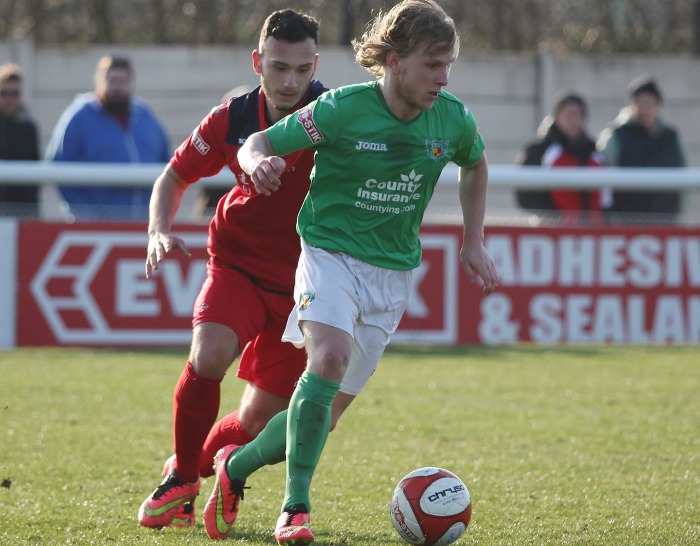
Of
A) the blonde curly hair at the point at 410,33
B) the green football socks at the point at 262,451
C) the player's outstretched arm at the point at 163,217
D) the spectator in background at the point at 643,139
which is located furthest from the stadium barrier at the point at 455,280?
the blonde curly hair at the point at 410,33

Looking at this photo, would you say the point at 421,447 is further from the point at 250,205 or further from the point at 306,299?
the point at 306,299

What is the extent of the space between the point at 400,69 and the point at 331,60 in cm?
1062

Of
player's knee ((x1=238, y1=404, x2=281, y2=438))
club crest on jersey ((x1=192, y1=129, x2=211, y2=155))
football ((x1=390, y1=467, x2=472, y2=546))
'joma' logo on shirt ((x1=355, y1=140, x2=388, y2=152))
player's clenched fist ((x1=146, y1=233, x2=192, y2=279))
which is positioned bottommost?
football ((x1=390, y1=467, x2=472, y2=546))

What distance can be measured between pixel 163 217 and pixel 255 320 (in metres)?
0.57

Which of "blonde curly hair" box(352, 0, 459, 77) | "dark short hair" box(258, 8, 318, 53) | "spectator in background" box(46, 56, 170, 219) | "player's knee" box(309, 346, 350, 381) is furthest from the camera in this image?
"spectator in background" box(46, 56, 170, 219)

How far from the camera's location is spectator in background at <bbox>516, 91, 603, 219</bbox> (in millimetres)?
11422

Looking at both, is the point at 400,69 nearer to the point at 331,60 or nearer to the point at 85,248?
the point at 85,248

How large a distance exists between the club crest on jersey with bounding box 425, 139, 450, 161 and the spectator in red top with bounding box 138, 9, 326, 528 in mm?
636

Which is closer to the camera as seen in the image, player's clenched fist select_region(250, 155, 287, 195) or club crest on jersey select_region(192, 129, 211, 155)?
player's clenched fist select_region(250, 155, 287, 195)

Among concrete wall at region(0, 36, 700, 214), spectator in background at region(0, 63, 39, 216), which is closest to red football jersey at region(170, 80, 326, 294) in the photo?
spectator in background at region(0, 63, 39, 216)

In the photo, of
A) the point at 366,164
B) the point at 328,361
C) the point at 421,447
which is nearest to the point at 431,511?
the point at 328,361

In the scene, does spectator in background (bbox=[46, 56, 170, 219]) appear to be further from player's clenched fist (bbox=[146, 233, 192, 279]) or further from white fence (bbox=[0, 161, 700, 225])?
player's clenched fist (bbox=[146, 233, 192, 279])

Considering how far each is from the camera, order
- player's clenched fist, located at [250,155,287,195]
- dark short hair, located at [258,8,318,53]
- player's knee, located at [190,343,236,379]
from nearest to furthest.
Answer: player's clenched fist, located at [250,155,287,195] < player's knee, located at [190,343,236,379] < dark short hair, located at [258,8,318,53]

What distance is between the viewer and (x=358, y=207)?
15.3 feet
